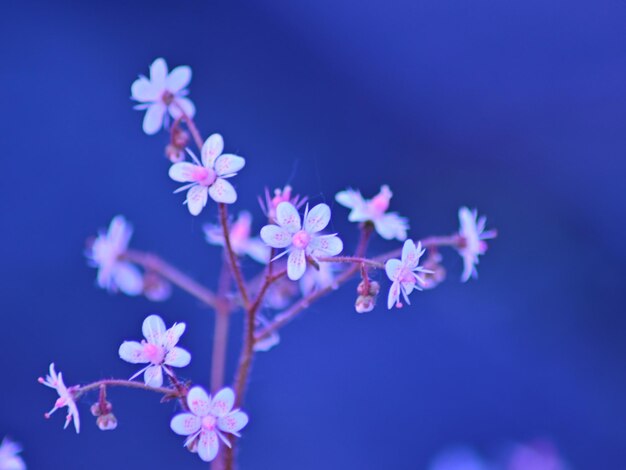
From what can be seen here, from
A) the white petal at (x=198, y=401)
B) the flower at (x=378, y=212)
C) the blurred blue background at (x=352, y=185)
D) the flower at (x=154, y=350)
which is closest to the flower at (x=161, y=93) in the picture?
the flower at (x=378, y=212)

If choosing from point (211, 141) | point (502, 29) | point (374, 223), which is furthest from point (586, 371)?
point (211, 141)

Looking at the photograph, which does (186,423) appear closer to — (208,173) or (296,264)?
(296,264)

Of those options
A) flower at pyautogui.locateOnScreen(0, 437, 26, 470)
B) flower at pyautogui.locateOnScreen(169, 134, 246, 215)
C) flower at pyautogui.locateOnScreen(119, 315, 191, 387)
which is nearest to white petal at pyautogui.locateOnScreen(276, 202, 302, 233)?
flower at pyautogui.locateOnScreen(169, 134, 246, 215)

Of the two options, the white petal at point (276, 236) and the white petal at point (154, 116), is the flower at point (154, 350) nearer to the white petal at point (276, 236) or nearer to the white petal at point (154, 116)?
the white petal at point (276, 236)

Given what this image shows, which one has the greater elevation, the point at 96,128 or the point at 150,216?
the point at 96,128

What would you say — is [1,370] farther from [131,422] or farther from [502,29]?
[502,29]

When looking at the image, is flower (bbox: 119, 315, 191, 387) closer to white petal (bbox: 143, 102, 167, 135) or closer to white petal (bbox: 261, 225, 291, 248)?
white petal (bbox: 261, 225, 291, 248)

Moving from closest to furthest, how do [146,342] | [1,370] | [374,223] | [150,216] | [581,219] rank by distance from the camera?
[146,342], [374,223], [1,370], [150,216], [581,219]

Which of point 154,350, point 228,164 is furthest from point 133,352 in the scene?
point 228,164
